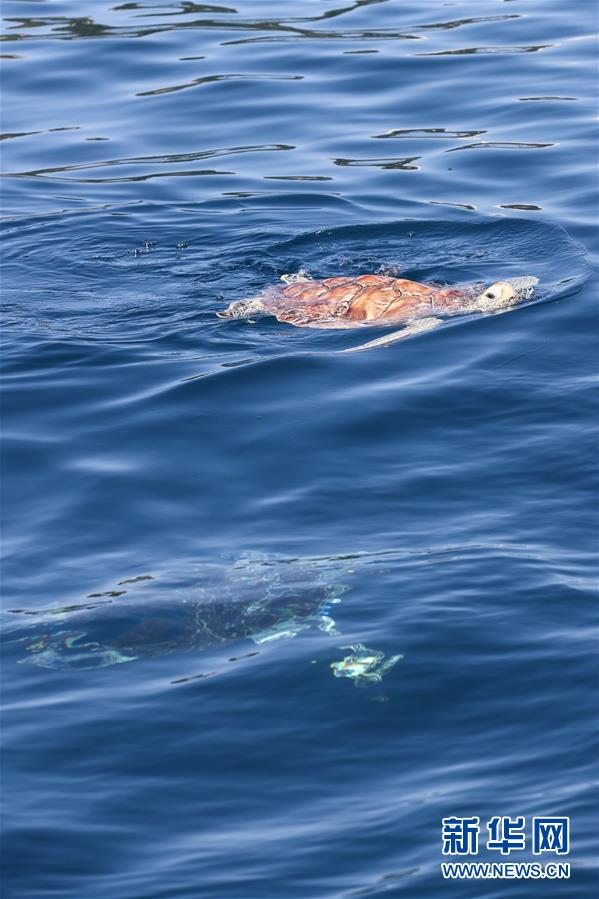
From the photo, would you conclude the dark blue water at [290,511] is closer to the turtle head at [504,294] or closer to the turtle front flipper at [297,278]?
the turtle head at [504,294]

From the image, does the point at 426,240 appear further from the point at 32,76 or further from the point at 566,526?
the point at 32,76

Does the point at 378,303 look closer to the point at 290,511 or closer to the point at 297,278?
the point at 297,278

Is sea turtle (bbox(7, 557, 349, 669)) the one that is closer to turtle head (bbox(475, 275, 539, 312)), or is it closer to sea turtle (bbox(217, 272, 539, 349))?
sea turtle (bbox(217, 272, 539, 349))

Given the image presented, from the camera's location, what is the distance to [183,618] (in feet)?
22.2

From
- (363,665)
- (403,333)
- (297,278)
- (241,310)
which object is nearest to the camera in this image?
(363,665)

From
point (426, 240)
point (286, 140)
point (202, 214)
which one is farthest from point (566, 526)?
point (286, 140)

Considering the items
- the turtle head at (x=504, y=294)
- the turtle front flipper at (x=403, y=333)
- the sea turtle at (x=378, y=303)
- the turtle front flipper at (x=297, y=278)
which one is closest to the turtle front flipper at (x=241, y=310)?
the sea turtle at (x=378, y=303)

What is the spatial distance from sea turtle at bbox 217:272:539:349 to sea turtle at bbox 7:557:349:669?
3.57m

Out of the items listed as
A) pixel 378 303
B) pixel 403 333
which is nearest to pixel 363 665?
pixel 403 333

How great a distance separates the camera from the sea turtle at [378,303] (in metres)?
10.3

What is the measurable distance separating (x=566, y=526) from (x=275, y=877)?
122 inches

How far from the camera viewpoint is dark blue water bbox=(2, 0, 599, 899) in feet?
18.0

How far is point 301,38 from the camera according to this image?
18547 mm

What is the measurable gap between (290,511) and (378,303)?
10.0 ft
